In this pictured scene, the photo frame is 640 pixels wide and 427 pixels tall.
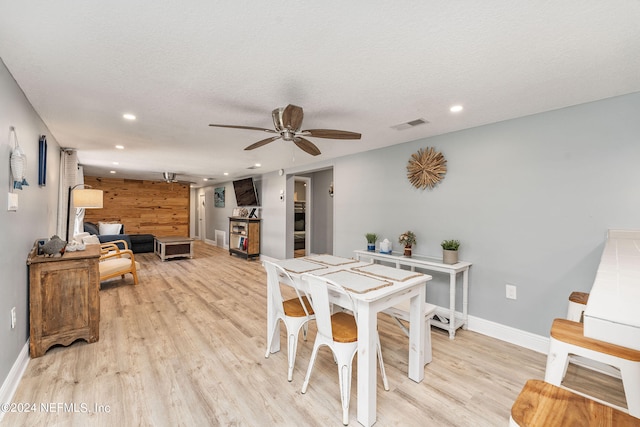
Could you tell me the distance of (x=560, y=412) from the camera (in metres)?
0.86

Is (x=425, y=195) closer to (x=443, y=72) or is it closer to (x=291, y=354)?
(x=443, y=72)

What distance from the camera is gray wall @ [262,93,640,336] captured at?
2.16 metres

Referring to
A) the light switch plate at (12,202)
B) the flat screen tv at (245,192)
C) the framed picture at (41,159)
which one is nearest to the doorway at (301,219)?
the flat screen tv at (245,192)

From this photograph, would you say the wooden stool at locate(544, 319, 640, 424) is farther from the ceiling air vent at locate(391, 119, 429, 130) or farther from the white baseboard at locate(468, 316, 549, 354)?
the ceiling air vent at locate(391, 119, 429, 130)

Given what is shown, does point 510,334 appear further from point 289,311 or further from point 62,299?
point 62,299

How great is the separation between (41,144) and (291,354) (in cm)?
314

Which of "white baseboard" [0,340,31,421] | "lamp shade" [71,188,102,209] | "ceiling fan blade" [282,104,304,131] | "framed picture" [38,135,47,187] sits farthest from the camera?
"lamp shade" [71,188,102,209]

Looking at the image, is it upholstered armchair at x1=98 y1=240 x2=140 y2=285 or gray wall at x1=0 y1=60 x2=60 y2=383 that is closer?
gray wall at x1=0 y1=60 x2=60 y2=383

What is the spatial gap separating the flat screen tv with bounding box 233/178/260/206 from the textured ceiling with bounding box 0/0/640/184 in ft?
13.3

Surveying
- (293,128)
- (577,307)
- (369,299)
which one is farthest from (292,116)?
(577,307)

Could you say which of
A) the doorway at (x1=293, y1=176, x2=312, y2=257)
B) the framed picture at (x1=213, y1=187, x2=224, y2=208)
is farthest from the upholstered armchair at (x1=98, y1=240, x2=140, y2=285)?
the framed picture at (x1=213, y1=187, x2=224, y2=208)

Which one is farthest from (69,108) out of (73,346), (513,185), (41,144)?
(513,185)

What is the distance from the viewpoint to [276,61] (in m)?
1.68

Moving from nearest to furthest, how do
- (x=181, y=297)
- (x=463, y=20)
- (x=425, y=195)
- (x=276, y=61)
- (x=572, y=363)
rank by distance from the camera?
(x=463, y=20)
(x=276, y=61)
(x=572, y=363)
(x=425, y=195)
(x=181, y=297)
